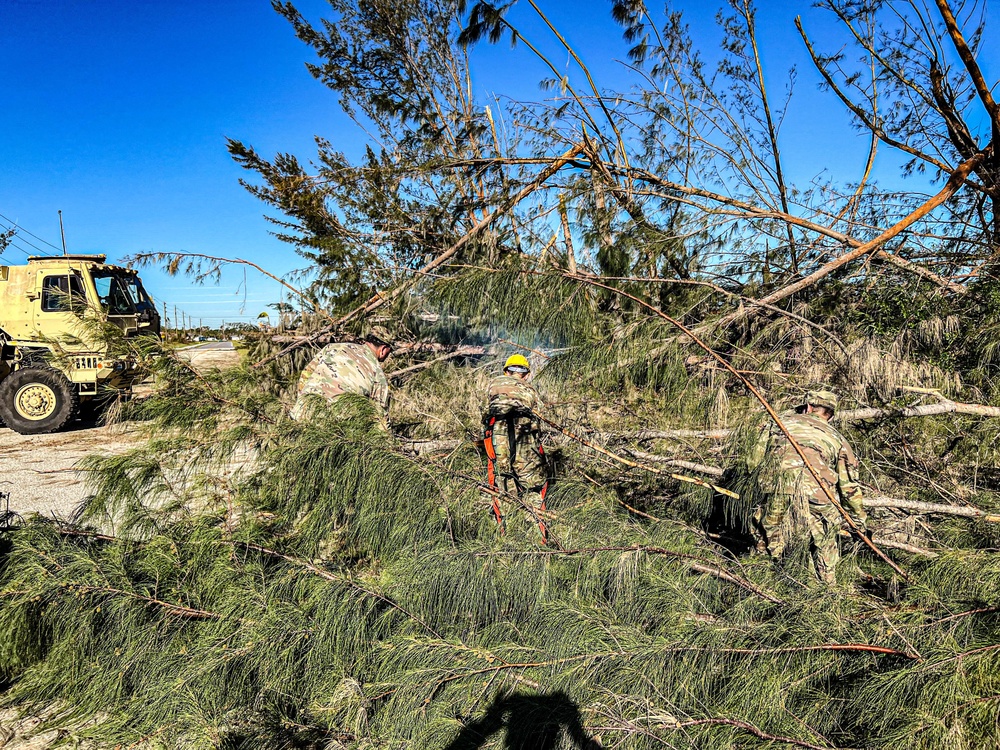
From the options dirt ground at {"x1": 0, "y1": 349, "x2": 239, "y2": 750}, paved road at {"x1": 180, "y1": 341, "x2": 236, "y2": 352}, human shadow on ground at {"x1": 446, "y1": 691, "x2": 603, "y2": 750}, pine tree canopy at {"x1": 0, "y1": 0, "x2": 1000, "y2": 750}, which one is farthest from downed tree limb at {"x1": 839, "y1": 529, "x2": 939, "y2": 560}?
dirt ground at {"x1": 0, "y1": 349, "x2": 239, "y2": 750}

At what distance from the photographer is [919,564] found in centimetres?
224

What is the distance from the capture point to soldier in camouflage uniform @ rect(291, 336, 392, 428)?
3.15 meters

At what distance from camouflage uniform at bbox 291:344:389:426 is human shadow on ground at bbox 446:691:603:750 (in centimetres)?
173

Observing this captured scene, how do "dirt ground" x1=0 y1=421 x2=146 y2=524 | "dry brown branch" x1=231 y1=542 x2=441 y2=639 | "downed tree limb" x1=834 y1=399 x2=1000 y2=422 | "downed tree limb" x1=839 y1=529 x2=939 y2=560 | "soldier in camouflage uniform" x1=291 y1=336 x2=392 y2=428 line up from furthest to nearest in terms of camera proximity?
"dirt ground" x1=0 y1=421 x2=146 y2=524, "soldier in camouflage uniform" x1=291 y1=336 x2=392 y2=428, "downed tree limb" x1=834 y1=399 x2=1000 y2=422, "downed tree limb" x1=839 y1=529 x2=939 y2=560, "dry brown branch" x1=231 y1=542 x2=441 y2=639

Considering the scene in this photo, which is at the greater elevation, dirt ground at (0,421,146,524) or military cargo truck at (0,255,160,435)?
military cargo truck at (0,255,160,435)

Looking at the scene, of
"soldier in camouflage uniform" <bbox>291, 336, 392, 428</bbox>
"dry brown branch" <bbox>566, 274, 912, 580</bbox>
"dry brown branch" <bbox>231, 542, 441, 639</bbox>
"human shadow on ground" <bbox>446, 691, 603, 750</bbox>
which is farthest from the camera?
"soldier in camouflage uniform" <bbox>291, 336, 392, 428</bbox>

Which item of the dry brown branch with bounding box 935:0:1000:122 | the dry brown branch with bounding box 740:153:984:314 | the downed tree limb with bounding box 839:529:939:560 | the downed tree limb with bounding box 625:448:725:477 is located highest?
the dry brown branch with bounding box 935:0:1000:122

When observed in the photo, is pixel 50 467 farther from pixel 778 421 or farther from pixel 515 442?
pixel 778 421

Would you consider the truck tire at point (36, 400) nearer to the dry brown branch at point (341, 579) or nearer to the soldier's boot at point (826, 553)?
the dry brown branch at point (341, 579)

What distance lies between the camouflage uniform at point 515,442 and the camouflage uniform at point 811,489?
0.82m

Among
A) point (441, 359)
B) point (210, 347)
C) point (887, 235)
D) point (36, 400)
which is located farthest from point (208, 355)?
point (36, 400)

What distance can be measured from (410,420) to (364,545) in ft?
3.24

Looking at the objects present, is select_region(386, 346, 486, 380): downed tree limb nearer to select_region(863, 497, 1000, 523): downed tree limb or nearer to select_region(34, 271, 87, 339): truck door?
select_region(863, 497, 1000, 523): downed tree limb

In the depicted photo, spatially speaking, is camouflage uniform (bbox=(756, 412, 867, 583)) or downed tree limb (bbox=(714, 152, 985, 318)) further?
downed tree limb (bbox=(714, 152, 985, 318))
